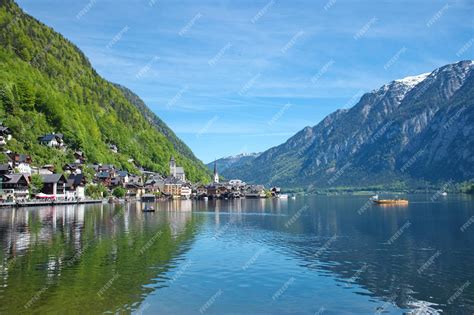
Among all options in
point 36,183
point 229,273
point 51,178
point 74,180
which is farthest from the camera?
point 74,180

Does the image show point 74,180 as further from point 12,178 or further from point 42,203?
point 12,178

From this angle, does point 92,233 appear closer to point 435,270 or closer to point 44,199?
point 435,270

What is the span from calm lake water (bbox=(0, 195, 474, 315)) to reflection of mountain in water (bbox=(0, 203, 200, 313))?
0.31 feet

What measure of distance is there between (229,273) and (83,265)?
1339 cm

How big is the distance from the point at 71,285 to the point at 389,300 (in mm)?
23540

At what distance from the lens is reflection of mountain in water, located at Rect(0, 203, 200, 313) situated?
32031 millimetres

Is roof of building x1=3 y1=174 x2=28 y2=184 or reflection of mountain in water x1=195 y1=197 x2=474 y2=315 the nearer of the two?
reflection of mountain in water x1=195 y1=197 x2=474 y2=315

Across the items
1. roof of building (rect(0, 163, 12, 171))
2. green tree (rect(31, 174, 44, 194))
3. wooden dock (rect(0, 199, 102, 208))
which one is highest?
roof of building (rect(0, 163, 12, 171))

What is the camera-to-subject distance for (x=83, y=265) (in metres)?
43.3

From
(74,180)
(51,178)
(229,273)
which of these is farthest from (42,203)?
(229,273)

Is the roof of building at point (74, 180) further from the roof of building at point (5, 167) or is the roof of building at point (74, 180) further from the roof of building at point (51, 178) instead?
the roof of building at point (5, 167)

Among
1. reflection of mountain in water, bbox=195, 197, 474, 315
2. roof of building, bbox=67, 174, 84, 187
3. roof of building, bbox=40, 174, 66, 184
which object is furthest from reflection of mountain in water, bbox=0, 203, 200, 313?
roof of building, bbox=67, 174, 84, 187

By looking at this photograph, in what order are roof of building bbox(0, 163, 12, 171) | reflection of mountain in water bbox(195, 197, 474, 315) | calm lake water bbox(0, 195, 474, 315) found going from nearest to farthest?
calm lake water bbox(0, 195, 474, 315)
reflection of mountain in water bbox(195, 197, 474, 315)
roof of building bbox(0, 163, 12, 171)

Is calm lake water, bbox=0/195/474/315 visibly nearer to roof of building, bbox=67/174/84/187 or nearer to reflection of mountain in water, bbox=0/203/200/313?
reflection of mountain in water, bbox=0/203/200/313
